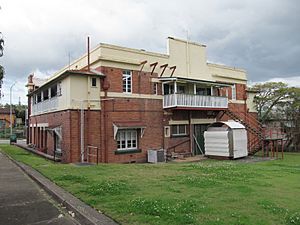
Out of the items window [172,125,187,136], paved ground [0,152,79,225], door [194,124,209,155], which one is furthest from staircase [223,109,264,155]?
paved ground [0,152,79,225]

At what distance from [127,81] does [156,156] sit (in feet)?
18.6

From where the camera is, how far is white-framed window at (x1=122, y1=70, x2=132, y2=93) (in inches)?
856

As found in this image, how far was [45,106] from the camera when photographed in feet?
82.0

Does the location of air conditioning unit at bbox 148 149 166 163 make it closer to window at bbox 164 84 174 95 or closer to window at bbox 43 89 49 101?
window at bbox 164 84 174 95

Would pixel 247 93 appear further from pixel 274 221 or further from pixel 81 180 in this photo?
pixel 274 221

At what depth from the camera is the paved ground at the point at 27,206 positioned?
254 inches

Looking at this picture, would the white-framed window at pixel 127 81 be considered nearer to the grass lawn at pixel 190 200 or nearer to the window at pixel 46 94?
the window at pixel 46 94

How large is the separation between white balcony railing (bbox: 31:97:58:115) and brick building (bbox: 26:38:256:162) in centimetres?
7

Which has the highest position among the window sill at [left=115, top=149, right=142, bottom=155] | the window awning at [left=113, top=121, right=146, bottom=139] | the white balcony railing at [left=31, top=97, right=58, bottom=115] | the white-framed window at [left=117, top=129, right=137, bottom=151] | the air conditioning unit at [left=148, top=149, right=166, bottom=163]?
the white balcony railing at [left=31, top=97, right=58, bottom=115]

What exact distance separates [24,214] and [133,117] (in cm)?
1518

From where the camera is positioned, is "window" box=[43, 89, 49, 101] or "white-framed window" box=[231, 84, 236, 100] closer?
"window" box=[43, 89, 49, 101]

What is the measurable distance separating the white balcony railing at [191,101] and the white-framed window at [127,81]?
10.0 ft

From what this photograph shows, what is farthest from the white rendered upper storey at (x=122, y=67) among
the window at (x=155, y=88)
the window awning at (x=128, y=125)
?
the window awning at (x=128, y=125)

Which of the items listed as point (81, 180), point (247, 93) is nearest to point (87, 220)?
point (81, 180)
